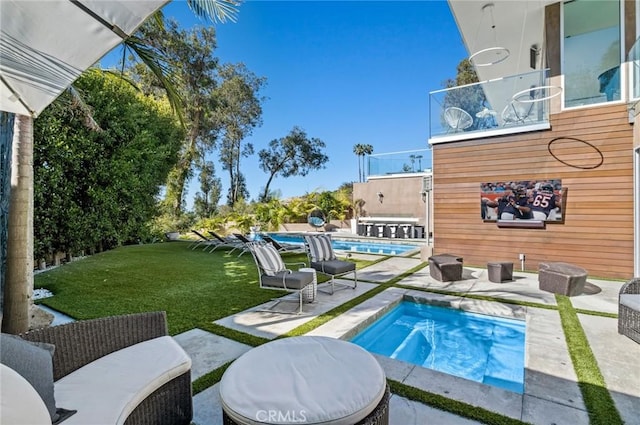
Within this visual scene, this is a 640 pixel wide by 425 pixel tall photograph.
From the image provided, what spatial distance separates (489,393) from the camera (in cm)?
272

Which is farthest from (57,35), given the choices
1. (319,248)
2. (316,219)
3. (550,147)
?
(316,219)

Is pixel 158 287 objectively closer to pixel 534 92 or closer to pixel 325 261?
pixel 325 261

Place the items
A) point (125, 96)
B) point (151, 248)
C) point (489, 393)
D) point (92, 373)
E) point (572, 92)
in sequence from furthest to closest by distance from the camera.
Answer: point (151, 248), point (125, 96), point (572, 92), point (489, 393), point (92, 373)

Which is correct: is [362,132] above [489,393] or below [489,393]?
above

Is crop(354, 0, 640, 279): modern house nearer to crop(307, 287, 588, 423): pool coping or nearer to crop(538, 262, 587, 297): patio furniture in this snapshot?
crop(538, 262, 587, 297): patio furniture

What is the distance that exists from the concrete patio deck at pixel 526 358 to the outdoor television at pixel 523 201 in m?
1.93

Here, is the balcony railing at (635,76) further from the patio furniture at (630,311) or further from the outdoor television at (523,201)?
the patio furniture at (630,311)

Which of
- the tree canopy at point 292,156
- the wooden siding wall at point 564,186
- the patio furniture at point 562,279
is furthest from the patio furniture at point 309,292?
the tree canopy at point 292,156

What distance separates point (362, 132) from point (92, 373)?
107 ft

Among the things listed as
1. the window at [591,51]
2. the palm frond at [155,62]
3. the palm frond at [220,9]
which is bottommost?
the palm frond at [155,62]

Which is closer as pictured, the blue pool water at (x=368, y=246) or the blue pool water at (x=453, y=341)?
the blue pool water at (x=453, y=341)

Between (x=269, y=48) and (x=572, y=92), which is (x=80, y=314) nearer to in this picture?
(x=572, y=92)

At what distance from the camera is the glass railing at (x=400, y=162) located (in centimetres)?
1622

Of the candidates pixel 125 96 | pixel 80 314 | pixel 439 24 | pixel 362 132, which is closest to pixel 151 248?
pixel 125 96
